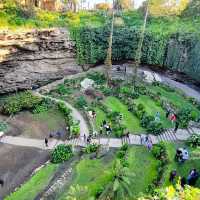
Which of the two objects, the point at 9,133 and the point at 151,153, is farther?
the point at 9,133

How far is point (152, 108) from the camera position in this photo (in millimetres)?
39875

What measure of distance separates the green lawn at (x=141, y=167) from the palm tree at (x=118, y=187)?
7.79 ft

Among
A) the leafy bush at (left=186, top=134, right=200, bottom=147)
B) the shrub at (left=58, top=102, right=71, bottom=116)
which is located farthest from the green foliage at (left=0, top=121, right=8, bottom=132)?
the leafy bush at (left=186, top=134, right=200, bottom=147)

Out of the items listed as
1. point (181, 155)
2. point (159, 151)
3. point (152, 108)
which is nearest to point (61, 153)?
point (159, 151)

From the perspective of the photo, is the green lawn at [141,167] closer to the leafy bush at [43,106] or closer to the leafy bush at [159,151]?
the leafy bush at [159,151]

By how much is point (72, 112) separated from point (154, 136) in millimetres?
11471

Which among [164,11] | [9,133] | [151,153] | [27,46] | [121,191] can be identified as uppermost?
[164,11]

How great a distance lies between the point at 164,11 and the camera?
174 ft

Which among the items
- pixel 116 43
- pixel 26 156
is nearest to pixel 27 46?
pixel 116 43

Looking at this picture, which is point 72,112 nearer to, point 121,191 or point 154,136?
point 154,136

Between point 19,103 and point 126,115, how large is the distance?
14069 mm

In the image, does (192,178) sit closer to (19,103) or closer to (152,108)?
(152,108)

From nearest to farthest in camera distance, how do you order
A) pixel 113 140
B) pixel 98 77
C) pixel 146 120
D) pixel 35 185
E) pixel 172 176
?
pixel 172 176
pixel 35 185
pixel 113 140
pixel 146 120
pixel 98 77

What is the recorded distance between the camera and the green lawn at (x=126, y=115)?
35.7 metres
